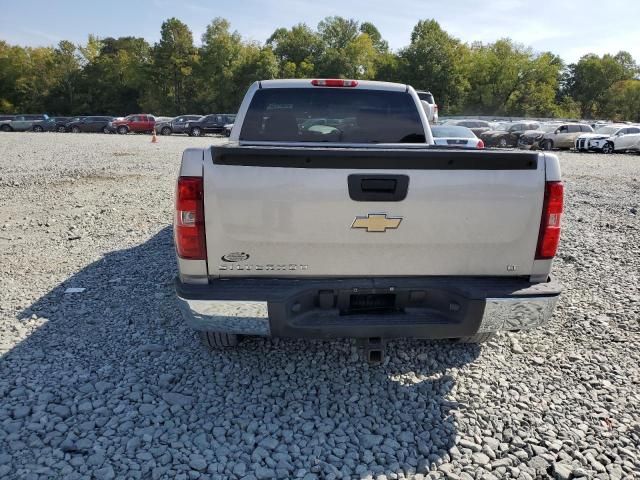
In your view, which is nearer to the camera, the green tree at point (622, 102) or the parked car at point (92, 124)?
the parked car at point (92, 124)

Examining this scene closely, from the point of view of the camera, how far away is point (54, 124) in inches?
1747

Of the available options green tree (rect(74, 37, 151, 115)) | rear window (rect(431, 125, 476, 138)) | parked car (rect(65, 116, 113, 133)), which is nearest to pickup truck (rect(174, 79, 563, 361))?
rear window (rect(431, 125, 476, 138))

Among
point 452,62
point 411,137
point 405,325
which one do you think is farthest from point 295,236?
point 452,62

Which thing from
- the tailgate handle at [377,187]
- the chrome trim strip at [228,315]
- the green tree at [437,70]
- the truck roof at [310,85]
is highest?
the green tree at [437,70]

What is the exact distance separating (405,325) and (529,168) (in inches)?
45.8

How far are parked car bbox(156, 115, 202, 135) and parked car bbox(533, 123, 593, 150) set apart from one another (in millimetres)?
26612

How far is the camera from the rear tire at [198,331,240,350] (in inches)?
129

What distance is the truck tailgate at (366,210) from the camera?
2.61 metres

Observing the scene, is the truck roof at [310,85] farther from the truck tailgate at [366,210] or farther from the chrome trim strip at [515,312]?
the chrome trim strip at [515,312]

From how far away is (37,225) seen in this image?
7352mm

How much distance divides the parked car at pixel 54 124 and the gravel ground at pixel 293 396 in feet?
150

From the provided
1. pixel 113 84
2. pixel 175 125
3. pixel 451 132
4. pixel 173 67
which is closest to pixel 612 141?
pixel 451 132

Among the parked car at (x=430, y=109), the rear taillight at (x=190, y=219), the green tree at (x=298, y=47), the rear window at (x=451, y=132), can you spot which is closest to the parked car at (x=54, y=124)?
the green tree at (x=298, y=47)

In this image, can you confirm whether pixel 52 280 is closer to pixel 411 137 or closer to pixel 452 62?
pixel 411 137
